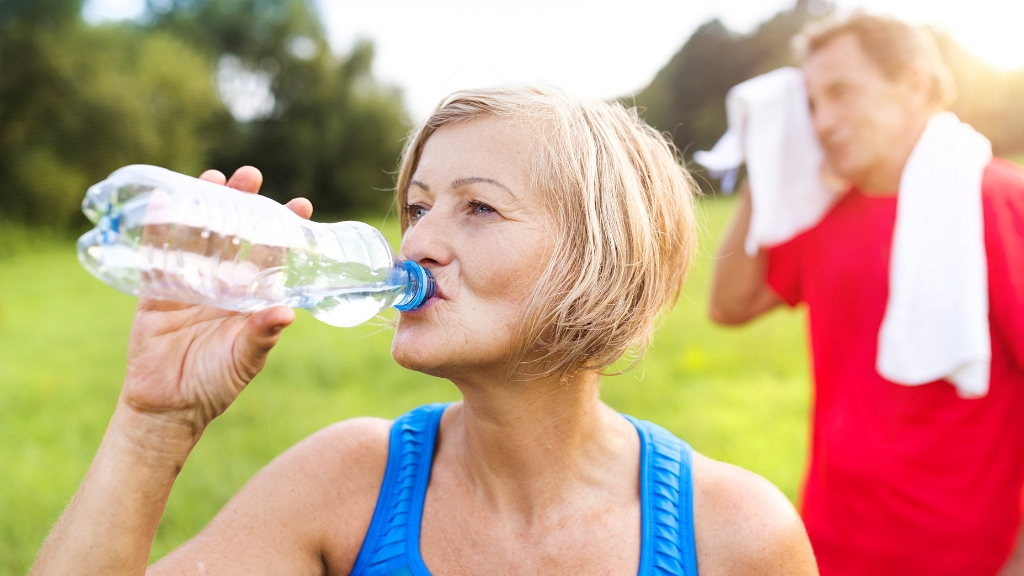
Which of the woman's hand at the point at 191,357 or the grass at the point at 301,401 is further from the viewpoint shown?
the grass at the point at 301,401

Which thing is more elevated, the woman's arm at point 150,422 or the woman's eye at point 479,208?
the woman's eye at point 479,208

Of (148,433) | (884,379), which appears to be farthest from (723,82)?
(148,433)

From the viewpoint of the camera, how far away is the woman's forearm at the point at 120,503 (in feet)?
4.66

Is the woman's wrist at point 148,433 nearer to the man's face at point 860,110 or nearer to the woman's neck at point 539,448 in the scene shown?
the woman's neck at point 539,448

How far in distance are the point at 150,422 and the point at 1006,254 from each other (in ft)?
7.94

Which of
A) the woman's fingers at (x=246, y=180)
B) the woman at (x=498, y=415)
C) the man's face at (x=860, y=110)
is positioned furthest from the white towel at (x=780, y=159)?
the woman's fingers at (x=246, y=180)

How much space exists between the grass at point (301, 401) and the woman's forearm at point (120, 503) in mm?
1735

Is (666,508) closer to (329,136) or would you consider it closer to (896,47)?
(896,47)

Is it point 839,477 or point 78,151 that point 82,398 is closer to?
point 839,477

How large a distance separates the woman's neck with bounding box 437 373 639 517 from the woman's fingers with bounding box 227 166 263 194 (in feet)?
2.08

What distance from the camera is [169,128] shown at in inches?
952

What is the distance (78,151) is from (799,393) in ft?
70.9

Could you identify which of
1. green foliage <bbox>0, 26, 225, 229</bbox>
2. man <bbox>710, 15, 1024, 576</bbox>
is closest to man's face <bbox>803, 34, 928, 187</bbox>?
man <bbox>710, 15, 1024, 576</bbox>

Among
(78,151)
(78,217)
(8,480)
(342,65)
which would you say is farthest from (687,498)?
(342,65)
